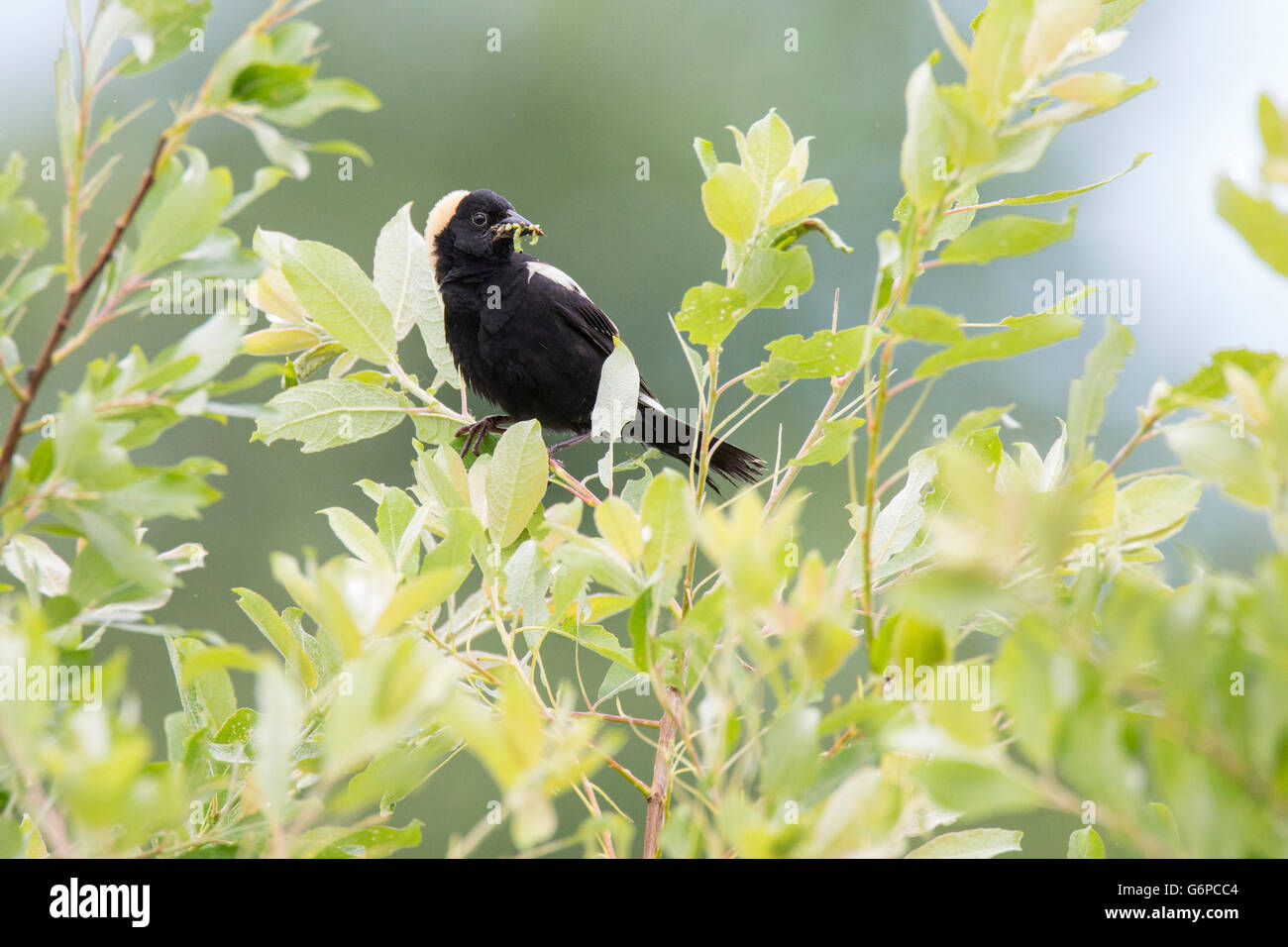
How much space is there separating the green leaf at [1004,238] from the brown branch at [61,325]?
1.79 ft

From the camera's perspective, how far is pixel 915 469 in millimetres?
1169

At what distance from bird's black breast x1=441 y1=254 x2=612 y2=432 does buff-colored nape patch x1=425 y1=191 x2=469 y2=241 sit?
300 mm

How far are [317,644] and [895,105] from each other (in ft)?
29.5

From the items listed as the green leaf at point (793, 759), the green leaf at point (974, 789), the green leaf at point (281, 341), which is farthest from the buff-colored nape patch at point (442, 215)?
the green leaf at point (974, 789)

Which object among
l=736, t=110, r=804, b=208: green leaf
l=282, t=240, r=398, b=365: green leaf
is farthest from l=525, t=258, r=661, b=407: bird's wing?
l=736, t=110, r=804, b=208: green leaf

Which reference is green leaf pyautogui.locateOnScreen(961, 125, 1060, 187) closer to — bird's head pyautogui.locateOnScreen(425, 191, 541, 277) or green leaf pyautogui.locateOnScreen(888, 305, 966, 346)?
green leaf pyautogui.locateOnScreen(888, 305, 966, 346)

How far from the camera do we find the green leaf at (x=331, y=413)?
4.35 ft

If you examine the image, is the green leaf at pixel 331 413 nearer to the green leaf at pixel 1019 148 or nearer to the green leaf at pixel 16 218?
the green leaf at pixel 16 218

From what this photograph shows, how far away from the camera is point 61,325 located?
717 mm

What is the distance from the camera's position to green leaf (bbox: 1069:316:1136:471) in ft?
2.53

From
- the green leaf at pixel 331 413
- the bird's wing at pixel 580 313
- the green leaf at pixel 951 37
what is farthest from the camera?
the bird's wing at pixel 580 313
